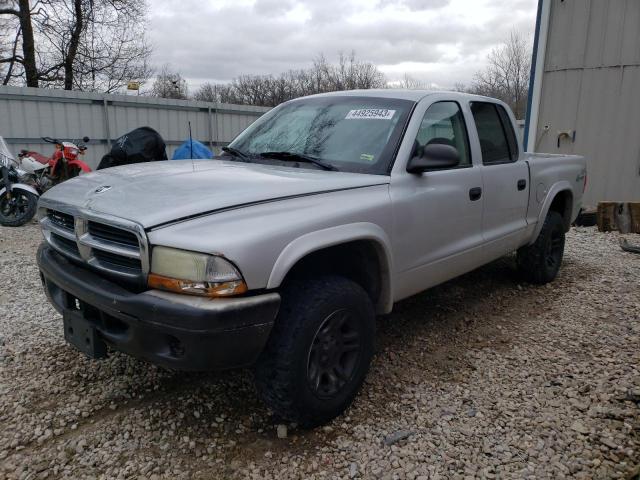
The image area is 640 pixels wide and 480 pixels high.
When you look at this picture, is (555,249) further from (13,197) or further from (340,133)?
(13,197)

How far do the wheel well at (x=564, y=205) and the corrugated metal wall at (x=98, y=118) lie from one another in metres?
9.37

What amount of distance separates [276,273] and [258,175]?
81 centimetres

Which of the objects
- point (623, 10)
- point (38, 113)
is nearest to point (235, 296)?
point (623, 10)

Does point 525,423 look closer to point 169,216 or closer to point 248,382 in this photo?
point 248,382

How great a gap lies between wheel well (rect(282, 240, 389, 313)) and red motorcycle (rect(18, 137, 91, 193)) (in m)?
6.85

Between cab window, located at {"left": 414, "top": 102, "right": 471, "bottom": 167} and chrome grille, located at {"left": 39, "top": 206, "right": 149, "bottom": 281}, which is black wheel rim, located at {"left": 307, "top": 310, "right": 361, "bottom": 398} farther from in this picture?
cab window, located at {"left": 414, "top": 102, "right": 471, "bottom": 167}

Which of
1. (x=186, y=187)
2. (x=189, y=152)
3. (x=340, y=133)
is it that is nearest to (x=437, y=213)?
(x=340, y=133)

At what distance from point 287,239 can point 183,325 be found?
0.59 meters

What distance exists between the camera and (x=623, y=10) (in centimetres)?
807

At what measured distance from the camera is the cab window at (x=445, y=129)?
3.39m

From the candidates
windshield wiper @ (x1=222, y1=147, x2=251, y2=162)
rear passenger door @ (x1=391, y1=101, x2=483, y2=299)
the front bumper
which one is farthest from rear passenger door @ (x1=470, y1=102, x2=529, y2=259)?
the front bumper

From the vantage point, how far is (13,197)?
25.7 feet

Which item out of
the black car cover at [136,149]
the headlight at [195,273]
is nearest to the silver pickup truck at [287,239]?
the headlight at [195,273]

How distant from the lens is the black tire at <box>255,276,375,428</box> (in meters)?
2.40
